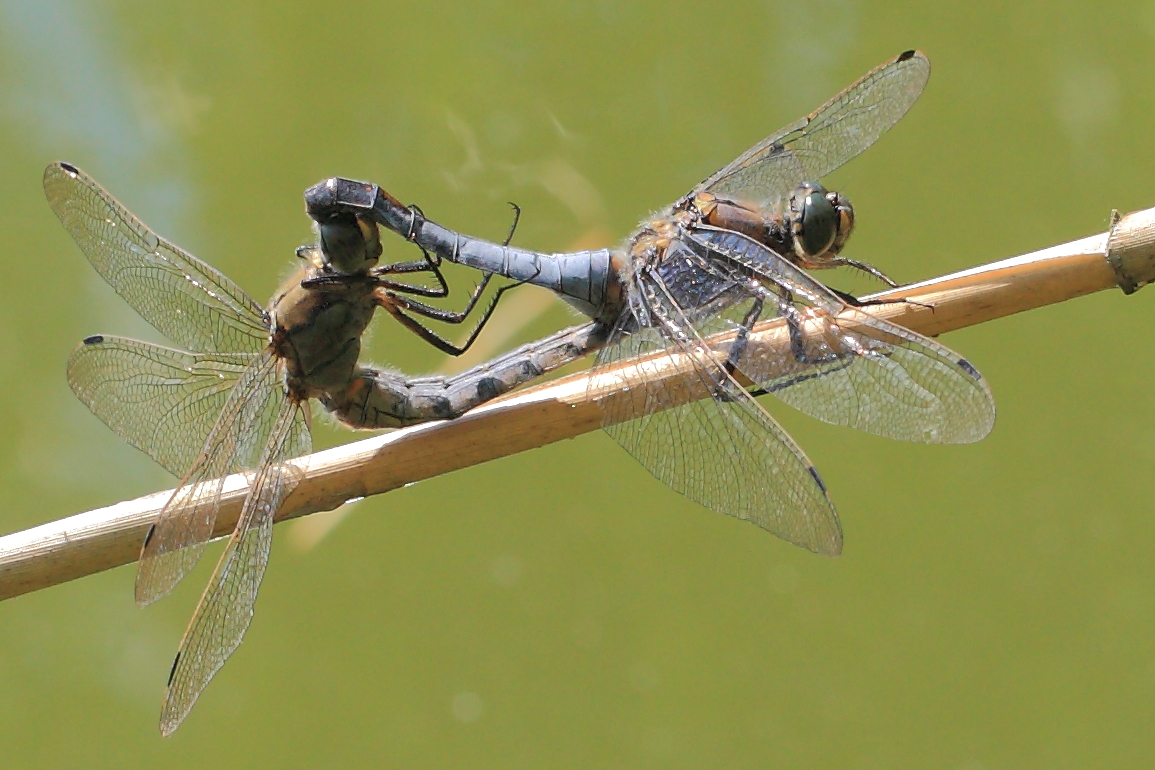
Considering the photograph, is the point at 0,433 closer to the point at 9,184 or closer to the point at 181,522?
the point at 9,184

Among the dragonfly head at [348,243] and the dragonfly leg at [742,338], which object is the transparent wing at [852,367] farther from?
the dragonfly head at [348,243]

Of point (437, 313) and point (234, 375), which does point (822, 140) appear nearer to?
point (437, 313)

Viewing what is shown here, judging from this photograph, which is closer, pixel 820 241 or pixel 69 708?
pixel 820 241

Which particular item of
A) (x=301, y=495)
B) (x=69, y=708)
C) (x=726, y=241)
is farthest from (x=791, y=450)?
(x=69, y=708)

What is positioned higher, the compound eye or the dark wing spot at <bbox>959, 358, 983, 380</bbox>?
the compound eye

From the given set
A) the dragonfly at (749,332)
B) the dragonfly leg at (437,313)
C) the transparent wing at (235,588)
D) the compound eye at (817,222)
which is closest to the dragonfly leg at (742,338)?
the dragonfly at (749,332)

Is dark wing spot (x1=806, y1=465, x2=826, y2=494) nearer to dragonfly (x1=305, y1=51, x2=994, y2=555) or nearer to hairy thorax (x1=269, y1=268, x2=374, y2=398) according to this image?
dragonfly (x1=305, y1=51, x2=994, y2=555)

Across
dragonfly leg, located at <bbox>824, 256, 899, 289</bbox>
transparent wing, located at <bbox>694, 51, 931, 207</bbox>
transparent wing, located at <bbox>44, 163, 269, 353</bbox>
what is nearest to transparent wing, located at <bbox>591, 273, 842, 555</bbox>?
dragonfly leg, located at <bbox>824, 256, 899, 289</bbox>
